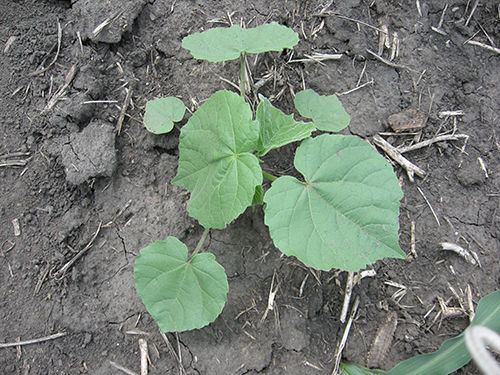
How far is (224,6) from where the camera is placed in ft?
9.88

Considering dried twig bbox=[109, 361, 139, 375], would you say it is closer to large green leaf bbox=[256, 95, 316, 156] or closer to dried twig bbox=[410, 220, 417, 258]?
large green leaf bbox=[256, 95, 316, 156]

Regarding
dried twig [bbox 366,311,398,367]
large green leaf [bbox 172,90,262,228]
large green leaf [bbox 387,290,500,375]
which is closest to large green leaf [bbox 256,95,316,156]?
large green leaf [bbox 172,90,262,228]

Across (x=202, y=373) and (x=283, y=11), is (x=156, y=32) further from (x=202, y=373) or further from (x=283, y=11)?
(x=202, y=373)

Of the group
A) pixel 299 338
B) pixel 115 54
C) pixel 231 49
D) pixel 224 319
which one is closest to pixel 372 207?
pixel 299 338

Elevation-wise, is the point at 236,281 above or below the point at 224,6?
below

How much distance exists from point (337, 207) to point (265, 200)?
422mm

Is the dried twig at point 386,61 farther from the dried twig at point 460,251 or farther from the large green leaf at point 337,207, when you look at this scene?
the dried twig at point 460,251

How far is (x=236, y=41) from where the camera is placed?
2.61 meters

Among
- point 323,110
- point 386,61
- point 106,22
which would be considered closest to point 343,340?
point 323,110

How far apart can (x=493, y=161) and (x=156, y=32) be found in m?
2.72

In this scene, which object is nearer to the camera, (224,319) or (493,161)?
(224,319)

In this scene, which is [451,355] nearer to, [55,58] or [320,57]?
[320,57]

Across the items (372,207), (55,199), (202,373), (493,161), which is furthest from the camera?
(493,161)

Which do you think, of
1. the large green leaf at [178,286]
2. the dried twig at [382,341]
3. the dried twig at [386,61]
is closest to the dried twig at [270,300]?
the large green leaf at [178,286]
